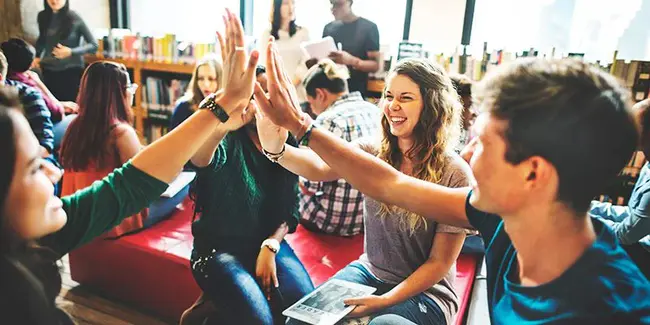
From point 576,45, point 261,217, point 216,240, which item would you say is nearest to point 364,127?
point 261,217

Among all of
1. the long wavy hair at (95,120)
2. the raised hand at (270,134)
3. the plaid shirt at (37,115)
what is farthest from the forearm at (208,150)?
the plaid shirt at (37,115)

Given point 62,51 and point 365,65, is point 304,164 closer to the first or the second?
point 365,65

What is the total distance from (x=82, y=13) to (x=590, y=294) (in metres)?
5.84

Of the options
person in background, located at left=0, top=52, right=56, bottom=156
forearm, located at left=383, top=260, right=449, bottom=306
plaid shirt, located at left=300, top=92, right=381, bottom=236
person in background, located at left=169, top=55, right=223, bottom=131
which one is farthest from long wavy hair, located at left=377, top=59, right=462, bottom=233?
person in background, located at left=0, top=52, right=56, bottom=156

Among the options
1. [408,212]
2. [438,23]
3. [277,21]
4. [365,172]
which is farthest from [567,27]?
[365,172]

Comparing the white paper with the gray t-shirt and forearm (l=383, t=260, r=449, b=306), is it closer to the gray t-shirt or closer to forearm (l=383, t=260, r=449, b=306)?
the gray t-shirt

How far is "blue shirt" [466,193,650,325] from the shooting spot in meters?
0.80

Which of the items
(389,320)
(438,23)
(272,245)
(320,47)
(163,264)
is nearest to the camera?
(389,320)

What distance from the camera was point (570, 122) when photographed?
32.6 inches

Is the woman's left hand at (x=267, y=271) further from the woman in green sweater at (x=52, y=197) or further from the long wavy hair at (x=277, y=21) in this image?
the long wavy hair at (x=277, y=21)

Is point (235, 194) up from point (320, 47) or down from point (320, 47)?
down

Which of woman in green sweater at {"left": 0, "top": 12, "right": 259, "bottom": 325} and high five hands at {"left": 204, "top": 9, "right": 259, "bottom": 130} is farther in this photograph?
high five hands at {"left": 204, "top": 9, "right": 259, "bottom": 130}

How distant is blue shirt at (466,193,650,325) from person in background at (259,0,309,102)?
10.6 feet

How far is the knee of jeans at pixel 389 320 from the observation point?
4.53ft
